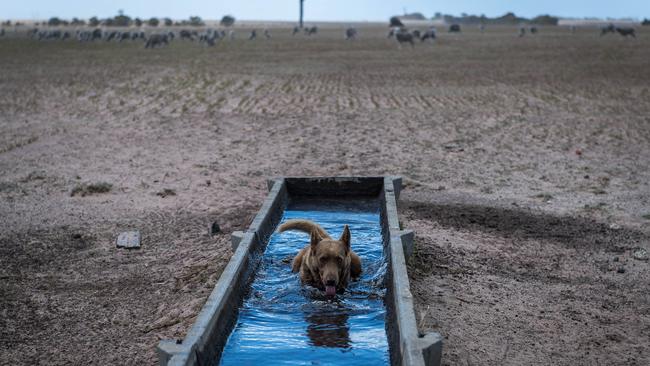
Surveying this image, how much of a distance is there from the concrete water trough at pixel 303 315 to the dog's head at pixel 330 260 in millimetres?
217

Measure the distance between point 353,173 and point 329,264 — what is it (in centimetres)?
558

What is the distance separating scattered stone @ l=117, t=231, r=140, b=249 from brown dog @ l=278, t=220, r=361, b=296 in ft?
7.43

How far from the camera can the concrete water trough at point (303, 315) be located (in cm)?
537

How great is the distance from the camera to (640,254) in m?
8.61

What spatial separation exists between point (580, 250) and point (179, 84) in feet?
61.8

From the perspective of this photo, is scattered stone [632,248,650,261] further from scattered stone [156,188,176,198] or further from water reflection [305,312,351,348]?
scattered stone [156,188,176,198]

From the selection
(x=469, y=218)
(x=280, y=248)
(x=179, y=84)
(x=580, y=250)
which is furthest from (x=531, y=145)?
(x=179, y=84)

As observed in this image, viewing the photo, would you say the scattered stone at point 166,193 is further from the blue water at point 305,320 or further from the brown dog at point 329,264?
the brown dog at point 329,264

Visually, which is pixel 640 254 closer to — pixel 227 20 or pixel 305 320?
pixel 305 320

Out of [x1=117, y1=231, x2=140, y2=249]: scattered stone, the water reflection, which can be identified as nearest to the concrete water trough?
the water reflection

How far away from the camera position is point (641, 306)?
23.9 feet

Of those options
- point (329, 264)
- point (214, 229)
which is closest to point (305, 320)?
point (329, 264)

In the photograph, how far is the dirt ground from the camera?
6.84m

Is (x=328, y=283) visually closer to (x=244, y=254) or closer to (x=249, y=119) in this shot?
(x=244, y=254)
